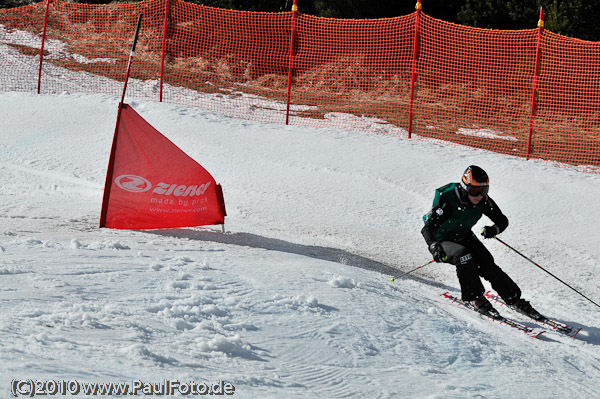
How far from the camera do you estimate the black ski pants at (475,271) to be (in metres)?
6.71

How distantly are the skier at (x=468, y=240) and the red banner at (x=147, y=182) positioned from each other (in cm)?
281

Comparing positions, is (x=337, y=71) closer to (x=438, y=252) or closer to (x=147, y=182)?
(x=147, y=182)

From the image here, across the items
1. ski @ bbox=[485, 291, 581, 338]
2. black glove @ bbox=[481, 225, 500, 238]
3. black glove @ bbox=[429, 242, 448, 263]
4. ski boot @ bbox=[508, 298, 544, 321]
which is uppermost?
black glove @ bbox=[481, 225, 500, 238]

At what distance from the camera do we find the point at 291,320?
17.6ft

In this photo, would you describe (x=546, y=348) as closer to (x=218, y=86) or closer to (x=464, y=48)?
(x=464, y=48)

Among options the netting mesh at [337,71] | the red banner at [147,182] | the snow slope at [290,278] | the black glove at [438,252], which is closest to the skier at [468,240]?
the black glove at [438,252]

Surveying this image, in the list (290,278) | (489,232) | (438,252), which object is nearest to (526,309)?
(489,232)

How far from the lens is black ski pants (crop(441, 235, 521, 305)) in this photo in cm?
671

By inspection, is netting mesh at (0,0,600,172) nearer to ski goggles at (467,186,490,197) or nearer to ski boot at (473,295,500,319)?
ski goggles at (467,186,490,197)

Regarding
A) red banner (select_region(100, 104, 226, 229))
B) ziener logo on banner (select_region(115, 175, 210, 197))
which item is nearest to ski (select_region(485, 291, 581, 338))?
red banner (select_region(100, 104, 226, 229))

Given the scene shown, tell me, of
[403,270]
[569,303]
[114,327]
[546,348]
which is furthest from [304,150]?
[114,327]

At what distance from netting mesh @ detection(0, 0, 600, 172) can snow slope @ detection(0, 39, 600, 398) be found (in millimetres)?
2655

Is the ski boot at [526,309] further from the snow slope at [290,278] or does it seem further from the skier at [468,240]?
the snow slope at [290,278]

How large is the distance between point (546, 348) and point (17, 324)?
4.40 meters
